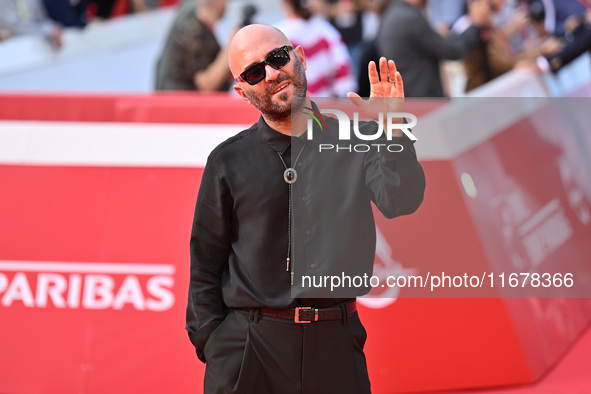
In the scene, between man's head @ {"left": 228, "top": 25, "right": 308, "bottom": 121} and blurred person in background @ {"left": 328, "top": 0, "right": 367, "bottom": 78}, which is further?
blurred person in background @ {"left": 328, "top": 0, "right": 367, "bottom": 78}

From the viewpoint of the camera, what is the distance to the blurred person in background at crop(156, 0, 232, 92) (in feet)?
20.5

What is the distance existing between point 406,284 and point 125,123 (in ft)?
7.11

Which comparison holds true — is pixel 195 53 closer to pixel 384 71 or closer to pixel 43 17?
pixel 43 17

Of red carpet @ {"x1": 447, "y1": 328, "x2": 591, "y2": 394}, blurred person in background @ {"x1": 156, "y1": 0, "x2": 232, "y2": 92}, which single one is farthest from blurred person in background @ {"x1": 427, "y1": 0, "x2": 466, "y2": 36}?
red carpet @ {"x1": 447, "y1": 328, "x2": 591, "y2": 394}

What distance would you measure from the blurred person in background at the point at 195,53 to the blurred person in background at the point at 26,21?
7.81 feet

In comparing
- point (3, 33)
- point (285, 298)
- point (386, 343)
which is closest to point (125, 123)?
point (386, 343)

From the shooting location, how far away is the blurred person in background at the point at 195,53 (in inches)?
246

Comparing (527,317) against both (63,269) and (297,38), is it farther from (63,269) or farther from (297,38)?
(297,38)

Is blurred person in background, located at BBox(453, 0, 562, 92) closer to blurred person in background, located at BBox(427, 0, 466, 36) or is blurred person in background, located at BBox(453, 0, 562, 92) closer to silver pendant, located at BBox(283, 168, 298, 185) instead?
blurred person in background, located at BBox(427, 0, 466, 36)

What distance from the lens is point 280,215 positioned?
8.34 ft

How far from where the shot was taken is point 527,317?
393 centimetres

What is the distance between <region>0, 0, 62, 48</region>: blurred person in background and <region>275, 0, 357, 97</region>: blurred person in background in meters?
3.00

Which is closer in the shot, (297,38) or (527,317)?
(527,317)

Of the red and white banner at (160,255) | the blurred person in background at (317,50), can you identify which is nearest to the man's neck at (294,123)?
the red and white banner at (160,255)
